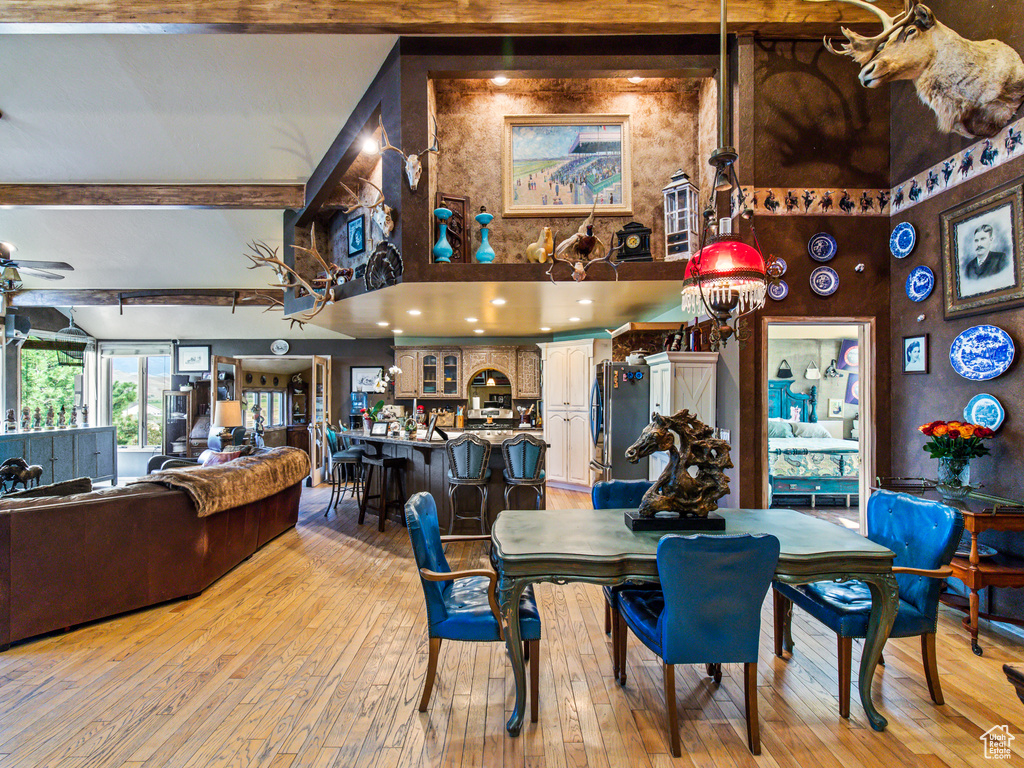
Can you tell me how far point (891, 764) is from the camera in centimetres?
197

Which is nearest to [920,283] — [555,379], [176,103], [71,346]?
[555,379]

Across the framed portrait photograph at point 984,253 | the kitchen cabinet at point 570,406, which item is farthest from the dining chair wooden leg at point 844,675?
the kitchen cabinet at point 570,406

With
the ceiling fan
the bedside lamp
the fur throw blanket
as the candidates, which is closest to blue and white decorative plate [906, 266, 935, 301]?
the fur throw blanket

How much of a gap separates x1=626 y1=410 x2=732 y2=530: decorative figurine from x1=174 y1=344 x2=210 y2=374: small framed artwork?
9.90 meters

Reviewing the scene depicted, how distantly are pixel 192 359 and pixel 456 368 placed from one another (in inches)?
214

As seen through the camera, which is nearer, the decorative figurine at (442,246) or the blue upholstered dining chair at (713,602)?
the blue upholstered dining chair at (713,602)

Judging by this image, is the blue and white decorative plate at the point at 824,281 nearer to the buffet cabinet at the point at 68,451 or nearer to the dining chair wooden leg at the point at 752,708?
the dining chair wooden leg at the point at 752,708

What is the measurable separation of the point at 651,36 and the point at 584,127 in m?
1.00

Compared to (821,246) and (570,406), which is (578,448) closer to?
(570,406)

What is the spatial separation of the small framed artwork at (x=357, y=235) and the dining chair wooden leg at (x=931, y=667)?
6.38m

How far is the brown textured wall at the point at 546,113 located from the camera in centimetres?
511

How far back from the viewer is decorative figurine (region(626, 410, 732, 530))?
2461mm

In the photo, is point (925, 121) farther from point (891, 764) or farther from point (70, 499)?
point (70, 499)

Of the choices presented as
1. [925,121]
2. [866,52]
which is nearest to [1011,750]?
[866,52]
